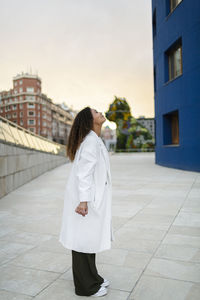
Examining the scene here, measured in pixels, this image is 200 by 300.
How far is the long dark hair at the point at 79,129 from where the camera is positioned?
9.39 feet

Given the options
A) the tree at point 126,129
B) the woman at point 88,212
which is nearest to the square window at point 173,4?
the woman at point 88,212

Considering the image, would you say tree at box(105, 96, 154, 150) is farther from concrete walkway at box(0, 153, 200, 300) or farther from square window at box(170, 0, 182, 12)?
concrete walkway at box(0, 153, 200, 300)

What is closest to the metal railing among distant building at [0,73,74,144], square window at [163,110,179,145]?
square window at [163,110,179,145]

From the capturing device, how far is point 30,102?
277 ft

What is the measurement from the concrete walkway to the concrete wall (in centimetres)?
184

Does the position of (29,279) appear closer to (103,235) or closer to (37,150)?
(103,235)

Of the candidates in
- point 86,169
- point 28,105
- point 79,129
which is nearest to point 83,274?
point 86,169

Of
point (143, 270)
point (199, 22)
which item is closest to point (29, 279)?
point (143, 270)

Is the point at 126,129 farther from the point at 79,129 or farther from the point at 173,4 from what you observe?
the point at 79,129

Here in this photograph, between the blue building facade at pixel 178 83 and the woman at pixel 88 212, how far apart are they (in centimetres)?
1144

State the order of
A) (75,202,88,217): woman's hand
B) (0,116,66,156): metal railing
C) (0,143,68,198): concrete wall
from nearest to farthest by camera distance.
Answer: (75,202,88,217): woman's hand < (0,143,68,198): concrete wall < (0,116,66,156): metal railing

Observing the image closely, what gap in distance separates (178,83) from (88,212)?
44.4 ft

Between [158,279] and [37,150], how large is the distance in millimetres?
11307

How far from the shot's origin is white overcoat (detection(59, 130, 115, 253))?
104 inches
